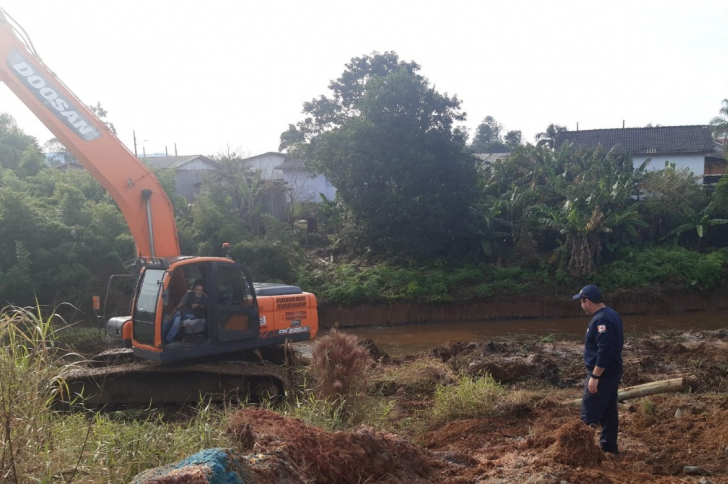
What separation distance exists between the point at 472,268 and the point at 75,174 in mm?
13752

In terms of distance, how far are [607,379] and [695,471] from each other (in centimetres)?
100

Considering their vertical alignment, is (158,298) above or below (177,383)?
above

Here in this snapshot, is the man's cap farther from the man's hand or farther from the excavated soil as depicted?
the excavated soil

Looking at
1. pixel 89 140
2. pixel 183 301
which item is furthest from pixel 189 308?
pixel 89 140

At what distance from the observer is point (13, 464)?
141 inches

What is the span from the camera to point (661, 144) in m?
34.0

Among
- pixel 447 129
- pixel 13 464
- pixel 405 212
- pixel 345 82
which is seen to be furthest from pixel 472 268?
pixel 13 464

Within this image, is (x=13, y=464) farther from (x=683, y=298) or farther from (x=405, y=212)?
(x=683, y=298)

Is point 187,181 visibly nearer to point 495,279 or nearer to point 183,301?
point 495,279

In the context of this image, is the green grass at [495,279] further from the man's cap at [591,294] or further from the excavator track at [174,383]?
the man's cap at [591,294]

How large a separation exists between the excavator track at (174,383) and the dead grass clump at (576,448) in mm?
4131

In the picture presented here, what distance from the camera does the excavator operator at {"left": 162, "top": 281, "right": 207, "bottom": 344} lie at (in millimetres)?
7961

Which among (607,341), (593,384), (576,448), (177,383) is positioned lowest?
(177,383)

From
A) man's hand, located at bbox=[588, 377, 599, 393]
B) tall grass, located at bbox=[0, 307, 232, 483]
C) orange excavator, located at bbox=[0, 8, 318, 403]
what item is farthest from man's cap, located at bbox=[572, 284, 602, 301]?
orange excavator, located at bbox=[0, 8, 318, 403]
